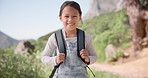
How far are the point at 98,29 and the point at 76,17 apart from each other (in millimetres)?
16742

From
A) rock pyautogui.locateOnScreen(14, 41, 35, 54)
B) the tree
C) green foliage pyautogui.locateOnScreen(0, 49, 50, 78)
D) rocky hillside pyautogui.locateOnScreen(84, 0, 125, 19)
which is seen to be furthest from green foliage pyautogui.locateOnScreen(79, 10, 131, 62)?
green foliage pyautogui.locateOnScreen(0, 49, 50, 78)

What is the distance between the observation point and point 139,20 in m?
13.9

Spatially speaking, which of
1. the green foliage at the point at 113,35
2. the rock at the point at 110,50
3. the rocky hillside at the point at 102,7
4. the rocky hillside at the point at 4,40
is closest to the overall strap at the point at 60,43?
the rocky hillside at the point at 4,40

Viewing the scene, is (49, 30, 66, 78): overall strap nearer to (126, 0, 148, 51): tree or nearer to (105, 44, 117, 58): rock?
(126, 0, 148, 51): tree

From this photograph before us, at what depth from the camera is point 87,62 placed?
9.21 ft

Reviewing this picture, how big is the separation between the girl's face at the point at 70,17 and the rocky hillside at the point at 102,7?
19.6m

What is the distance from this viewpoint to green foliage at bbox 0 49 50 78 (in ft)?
18.9

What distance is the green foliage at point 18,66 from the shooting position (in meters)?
5.75

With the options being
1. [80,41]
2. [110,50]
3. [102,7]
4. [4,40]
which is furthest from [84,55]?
[102,7]

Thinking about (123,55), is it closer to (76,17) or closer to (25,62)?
→ (25,62)

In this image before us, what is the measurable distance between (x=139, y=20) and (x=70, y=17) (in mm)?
11388

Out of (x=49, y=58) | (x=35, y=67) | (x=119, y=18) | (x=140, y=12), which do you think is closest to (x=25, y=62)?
(x=35, y=67)

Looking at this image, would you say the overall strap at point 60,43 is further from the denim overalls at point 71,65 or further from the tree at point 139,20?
the tree at point 139,20

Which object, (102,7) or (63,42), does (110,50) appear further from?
(63,42)
